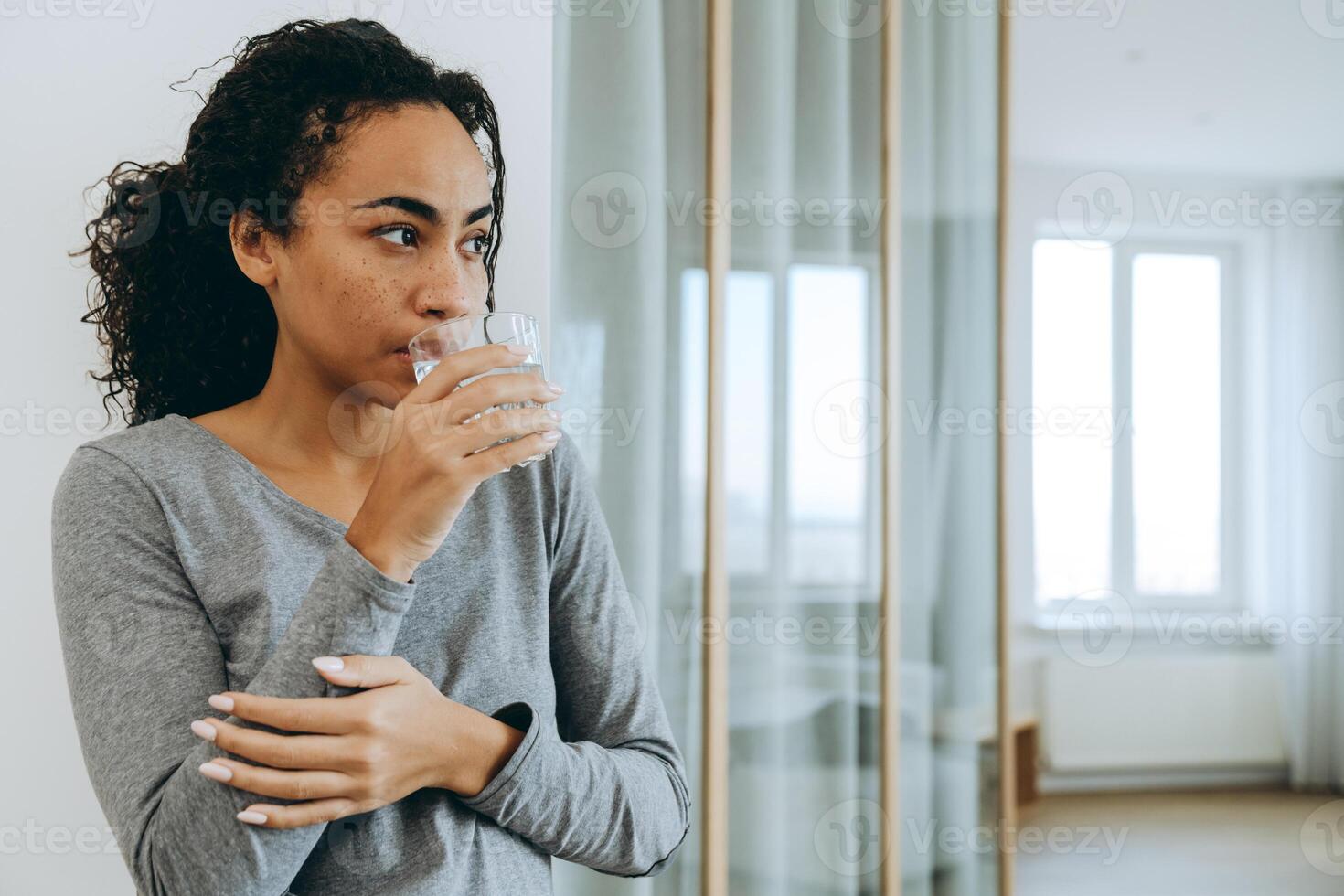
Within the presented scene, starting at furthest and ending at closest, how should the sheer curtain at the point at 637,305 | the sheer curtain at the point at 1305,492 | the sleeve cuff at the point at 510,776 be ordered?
the sheer curtain at the point at 1305,492
the sheer curtain at the point at 637,305
the sleeve cuff at the point at 510,776

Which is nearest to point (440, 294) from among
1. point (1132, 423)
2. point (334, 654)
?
point (334, 654)

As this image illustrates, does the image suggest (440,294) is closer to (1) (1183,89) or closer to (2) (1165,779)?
(1) (1183,89)

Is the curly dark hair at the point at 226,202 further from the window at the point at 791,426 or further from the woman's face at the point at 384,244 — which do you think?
the window at the point at 791,426

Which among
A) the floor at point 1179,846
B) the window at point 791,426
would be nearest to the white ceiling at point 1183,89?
the window at point 791,426

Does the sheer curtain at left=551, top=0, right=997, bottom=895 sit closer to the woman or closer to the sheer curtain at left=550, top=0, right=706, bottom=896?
the sheer curtain at left=550, top=0, right=706, bottom=896

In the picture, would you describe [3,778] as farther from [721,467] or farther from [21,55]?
[721,467]

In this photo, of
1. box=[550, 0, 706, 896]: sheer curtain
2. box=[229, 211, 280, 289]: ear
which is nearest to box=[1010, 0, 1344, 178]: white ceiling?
box=[550, 0, 706, 896]: sheer curtain

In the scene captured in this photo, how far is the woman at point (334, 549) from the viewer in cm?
70

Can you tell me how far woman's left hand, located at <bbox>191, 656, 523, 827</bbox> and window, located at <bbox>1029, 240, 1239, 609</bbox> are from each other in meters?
4.22

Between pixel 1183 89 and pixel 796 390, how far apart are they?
325 centimetres

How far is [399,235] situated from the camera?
83 cm

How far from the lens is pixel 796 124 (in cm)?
161

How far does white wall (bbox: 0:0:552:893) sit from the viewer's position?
1052 mm

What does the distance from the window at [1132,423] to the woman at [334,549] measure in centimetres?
404
